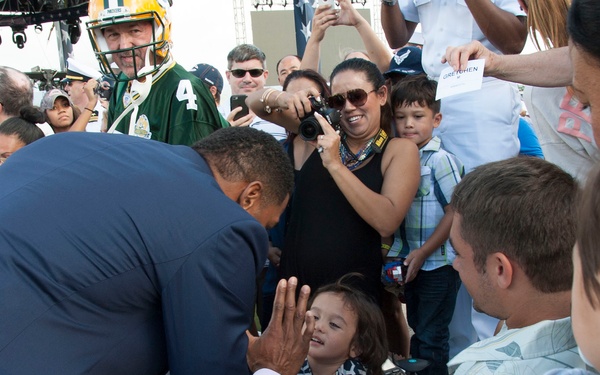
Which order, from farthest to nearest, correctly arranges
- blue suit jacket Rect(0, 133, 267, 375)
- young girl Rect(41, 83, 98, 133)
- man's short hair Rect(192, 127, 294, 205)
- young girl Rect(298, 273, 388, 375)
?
1. young girl Rect(41, 83, 98, 133)
2. young girl Rect(298, 273, 388, 375)
3. man's short hair Rect(192, 127, 294, 205)
4. blue suit jacket Rect(0, 133, 267, 375)

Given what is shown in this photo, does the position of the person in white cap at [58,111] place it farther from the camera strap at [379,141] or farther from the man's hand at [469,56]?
the man's hand at [469,56]

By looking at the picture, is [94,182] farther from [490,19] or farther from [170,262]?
[490,19]

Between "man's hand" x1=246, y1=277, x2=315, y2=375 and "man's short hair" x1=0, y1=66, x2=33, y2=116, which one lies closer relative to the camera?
"man's hand" x1=246, y1=277, x2=315, y2=375

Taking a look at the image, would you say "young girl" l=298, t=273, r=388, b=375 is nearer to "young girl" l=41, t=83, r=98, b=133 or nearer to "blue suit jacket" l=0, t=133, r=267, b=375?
"blue suit jacket" l=0, t=133, r=267, b=375

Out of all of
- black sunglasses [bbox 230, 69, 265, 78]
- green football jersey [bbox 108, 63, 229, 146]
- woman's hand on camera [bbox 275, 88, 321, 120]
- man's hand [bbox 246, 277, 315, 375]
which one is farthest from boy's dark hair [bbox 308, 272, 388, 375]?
black sunglasses [bbox 230, 69, 265, 78]

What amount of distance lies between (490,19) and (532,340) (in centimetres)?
173

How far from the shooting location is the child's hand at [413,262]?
9.18 ft

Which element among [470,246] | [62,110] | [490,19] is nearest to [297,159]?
[490,19]

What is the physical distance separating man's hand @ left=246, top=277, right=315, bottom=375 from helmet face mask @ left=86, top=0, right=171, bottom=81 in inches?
52.4

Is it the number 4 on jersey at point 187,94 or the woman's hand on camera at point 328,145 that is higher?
the number 4 on jersey at point 187,94

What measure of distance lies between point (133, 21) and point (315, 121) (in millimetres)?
918

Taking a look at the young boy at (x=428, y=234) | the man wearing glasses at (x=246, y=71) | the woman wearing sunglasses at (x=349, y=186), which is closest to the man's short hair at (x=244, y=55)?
the man wearing glasses at (x=246, y=71)

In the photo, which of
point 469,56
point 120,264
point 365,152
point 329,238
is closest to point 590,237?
point 120,264

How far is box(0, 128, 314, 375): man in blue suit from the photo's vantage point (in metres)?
1.46
